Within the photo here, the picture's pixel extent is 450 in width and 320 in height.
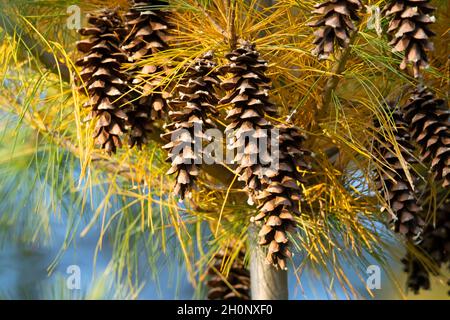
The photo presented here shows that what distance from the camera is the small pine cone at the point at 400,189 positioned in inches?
27.6

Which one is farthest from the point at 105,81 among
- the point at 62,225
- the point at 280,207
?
the point at 62,225

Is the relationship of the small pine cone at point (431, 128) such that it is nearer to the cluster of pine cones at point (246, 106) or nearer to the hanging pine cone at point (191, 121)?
the cluster of pine cones at point (246, 106)

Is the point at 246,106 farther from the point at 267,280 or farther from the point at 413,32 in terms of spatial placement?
the point at 267,280

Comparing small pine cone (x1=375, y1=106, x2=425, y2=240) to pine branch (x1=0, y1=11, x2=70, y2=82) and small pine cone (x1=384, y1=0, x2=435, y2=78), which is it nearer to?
small pine cone (x1=384, y1=0, x2=435, y2=78)

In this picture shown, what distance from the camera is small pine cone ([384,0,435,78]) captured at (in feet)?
1.76

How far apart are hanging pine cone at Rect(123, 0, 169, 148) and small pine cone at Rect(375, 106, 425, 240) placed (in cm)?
22

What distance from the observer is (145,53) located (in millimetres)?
698

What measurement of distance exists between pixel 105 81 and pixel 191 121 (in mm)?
104

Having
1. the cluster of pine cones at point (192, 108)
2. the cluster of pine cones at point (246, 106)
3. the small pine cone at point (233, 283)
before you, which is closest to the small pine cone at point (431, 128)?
the cluster of pine cones at point (246, 106)

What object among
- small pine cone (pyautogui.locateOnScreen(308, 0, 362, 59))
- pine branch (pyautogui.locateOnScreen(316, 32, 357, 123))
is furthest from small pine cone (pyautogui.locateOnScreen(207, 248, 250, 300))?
small pine cone (pyautogui.locateOnScreen(308, 0, 362, 59))

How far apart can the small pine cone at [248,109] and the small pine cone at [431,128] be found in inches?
6.5
